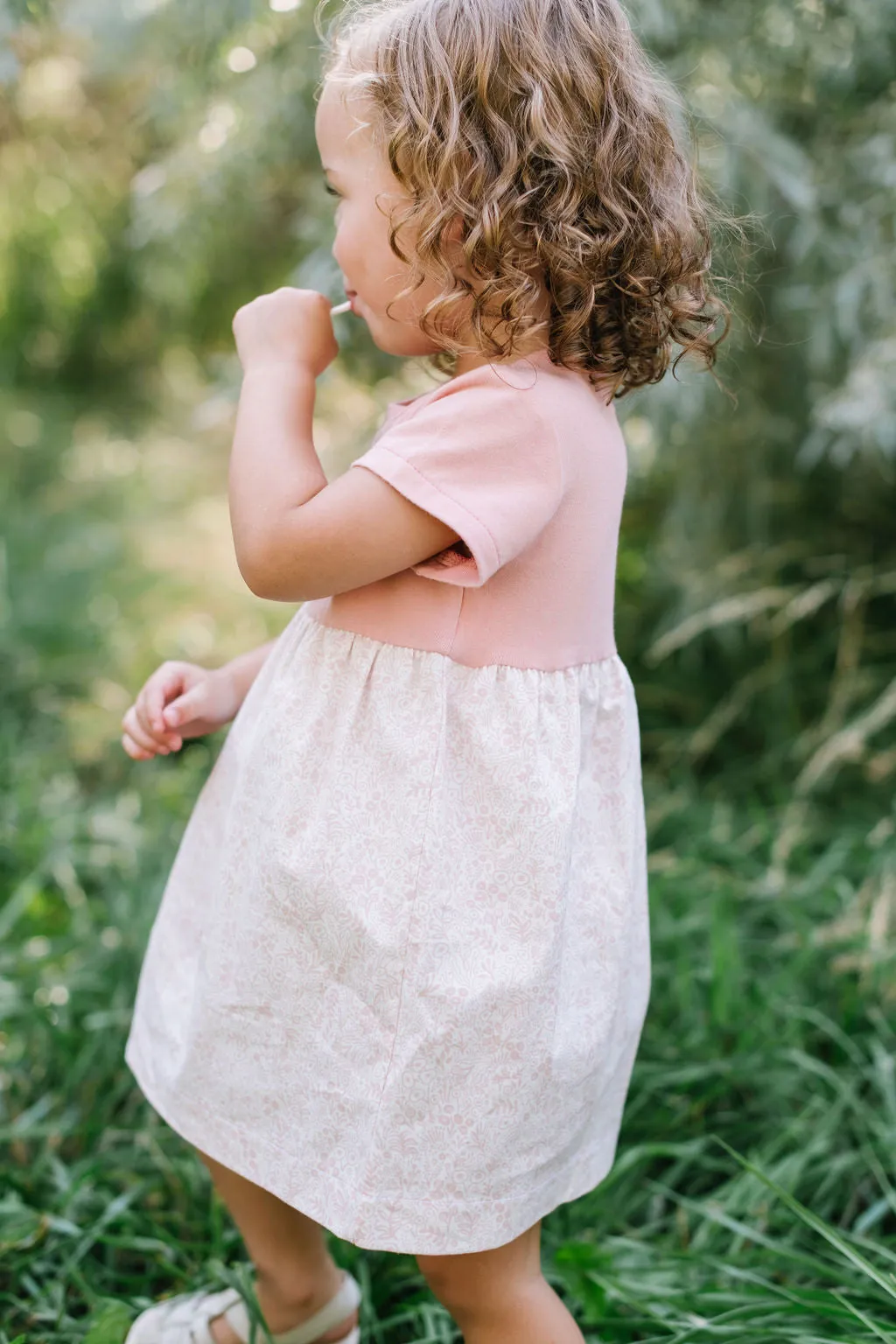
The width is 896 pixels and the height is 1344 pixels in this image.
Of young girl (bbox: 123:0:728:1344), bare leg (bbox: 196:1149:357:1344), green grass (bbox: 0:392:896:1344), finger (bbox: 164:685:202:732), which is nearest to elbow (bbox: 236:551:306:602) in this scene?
young girl (bbox: 123:0:728:1344)

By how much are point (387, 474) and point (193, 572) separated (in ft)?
9.60

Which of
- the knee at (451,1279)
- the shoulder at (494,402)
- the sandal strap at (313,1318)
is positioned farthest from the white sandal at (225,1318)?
the shoulder at (494,402)

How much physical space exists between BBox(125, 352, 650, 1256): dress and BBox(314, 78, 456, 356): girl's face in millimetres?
86

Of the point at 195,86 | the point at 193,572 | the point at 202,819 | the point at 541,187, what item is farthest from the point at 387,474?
the point at 193,572

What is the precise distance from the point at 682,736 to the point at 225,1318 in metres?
1.63

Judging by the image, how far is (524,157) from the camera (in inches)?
39.9

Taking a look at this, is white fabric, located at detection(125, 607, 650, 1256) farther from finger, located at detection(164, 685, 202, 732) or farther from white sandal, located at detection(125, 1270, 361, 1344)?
white sandal, located at detection(125, 1270, 361, 1344)

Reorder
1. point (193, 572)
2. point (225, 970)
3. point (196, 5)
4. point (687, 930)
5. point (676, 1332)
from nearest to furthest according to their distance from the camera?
point (225, 970) < point (676, 1332) < point (196, 5) < point (687, 930) < point (193, 572)

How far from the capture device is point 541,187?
102 cm

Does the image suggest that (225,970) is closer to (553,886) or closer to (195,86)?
(553,886)

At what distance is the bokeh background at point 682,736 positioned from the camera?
1490 millimetres

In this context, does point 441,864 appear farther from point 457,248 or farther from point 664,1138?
point 664,1138

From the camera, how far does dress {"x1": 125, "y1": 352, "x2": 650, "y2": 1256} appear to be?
1.03 m

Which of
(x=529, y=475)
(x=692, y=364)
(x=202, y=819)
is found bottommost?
(x=692, y=364)
